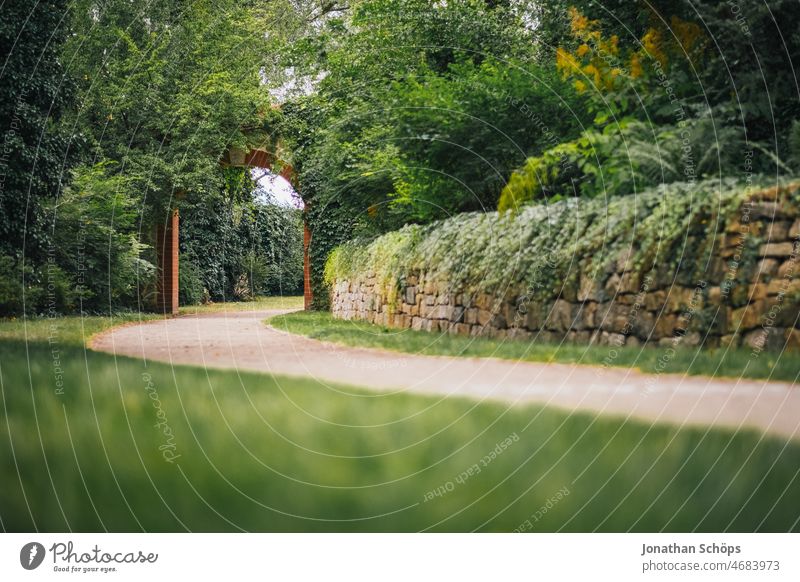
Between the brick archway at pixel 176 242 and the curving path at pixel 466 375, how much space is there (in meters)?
0.35

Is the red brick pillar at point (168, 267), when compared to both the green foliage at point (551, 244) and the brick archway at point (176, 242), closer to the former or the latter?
the brick archway at point (176, 242)

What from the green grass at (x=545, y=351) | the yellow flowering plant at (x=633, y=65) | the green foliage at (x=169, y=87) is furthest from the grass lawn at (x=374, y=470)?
the yellow flowering plant at (x=633, y=65)

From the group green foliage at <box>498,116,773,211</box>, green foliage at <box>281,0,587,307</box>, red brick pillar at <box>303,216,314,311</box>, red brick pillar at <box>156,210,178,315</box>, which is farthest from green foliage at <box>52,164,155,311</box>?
green foliage at <box>498,116,773,211</box>

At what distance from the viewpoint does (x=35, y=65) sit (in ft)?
10.5

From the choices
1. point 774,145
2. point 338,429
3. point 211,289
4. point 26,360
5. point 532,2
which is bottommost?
point 338,429

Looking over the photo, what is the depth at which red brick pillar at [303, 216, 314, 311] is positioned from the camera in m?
2.99

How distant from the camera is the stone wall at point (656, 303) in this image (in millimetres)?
2912

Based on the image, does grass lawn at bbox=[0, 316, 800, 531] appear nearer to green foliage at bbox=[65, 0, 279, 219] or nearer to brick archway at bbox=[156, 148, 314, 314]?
brick archway at bbox=[156, 148, 314, 314]

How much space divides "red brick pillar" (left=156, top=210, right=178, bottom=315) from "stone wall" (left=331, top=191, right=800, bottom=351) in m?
1.05

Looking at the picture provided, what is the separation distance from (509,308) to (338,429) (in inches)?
75.8

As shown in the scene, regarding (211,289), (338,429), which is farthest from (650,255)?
(211,289)

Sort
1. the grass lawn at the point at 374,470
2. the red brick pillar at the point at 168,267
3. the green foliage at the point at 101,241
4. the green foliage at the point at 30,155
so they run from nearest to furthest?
the grass lawn at the point at 374,470
the green foliage at the point at 30,155
the green foliage at the point at 101,241
the red brick pillar at the point at 168,267

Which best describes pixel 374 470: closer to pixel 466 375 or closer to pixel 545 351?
pixel 466 375

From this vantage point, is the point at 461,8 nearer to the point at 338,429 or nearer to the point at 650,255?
the point at 650,255
